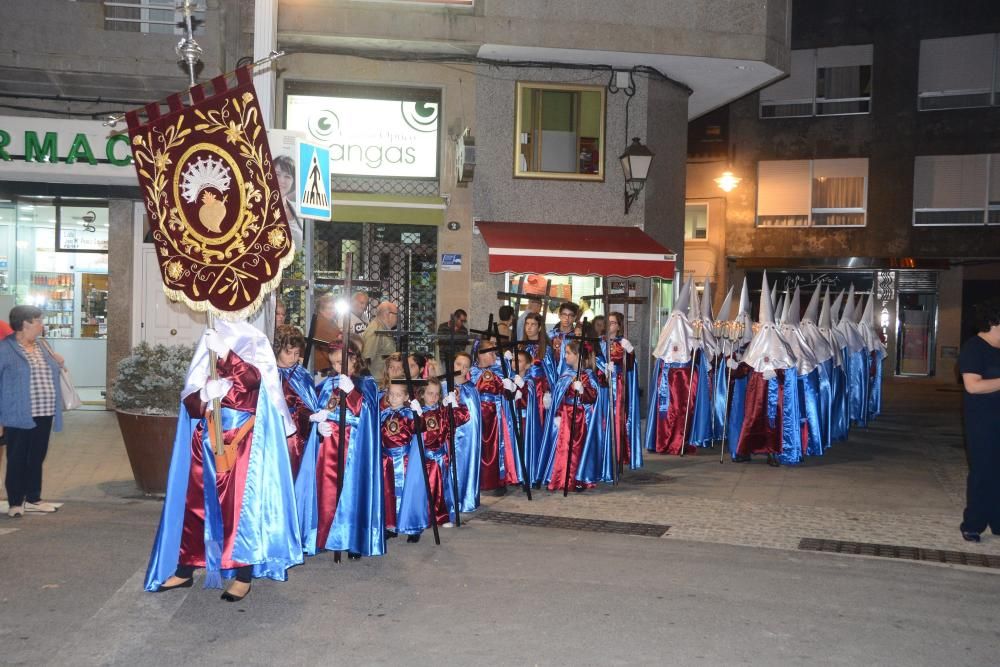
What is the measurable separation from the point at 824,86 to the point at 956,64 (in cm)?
350

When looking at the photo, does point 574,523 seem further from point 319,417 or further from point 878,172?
point 878,172

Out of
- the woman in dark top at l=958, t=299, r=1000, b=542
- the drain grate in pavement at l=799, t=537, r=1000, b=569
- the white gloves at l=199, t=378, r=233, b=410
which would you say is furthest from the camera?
the woman in dark top at l=958, t=299, r=1000, b=542

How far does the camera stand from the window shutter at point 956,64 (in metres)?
27.0

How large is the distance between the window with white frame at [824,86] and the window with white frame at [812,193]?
153 centimetres

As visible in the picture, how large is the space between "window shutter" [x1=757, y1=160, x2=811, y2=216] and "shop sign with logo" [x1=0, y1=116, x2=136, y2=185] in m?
19.6

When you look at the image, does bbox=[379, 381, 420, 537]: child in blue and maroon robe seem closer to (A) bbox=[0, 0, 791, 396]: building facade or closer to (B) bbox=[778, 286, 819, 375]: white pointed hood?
(B) bbox=[778, 286, 819, 375]: white pointed hood

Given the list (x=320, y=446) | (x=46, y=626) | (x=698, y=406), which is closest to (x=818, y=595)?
(x=320, y=446)

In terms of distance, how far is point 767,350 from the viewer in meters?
12.1

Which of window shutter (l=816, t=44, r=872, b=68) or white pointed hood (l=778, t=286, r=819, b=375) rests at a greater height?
window shutter (l=816, t=44, r=872, b=68)

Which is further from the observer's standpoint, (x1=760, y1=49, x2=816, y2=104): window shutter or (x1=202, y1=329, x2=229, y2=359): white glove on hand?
(x1=760, y1=49, x2=816, y2=104): window shutter

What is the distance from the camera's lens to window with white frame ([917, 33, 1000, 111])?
27.0 metres

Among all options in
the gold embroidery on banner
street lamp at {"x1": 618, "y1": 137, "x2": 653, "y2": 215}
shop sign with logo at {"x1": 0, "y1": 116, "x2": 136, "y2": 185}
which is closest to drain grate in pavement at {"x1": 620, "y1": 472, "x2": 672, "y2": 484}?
the gold embroidery on banner

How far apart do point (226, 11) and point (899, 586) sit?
38.3 feet

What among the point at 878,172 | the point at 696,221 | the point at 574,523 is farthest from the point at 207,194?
the point at 878,172
